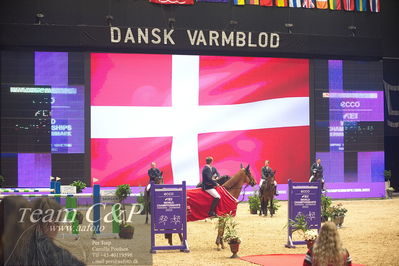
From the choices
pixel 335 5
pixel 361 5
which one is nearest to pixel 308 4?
pixel 335 5

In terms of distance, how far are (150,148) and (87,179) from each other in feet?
9.98

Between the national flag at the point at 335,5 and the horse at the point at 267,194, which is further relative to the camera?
the national flag at the point at 335,5

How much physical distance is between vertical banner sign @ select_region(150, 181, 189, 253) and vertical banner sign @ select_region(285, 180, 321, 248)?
2.69 metres

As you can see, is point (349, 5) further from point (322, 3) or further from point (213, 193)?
point (213, 193)

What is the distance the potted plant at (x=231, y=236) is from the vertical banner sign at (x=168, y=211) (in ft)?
3.18

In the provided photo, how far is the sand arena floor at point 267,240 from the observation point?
42.9 ft

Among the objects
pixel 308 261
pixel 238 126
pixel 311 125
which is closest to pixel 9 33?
pixel 238 126

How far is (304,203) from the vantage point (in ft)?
50.0

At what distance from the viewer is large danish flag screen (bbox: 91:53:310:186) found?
89.0 feet

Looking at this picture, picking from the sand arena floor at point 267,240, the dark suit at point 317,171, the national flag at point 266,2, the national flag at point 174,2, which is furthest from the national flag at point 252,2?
the sand arena floor at point 267,240

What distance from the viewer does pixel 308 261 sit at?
7023 mm

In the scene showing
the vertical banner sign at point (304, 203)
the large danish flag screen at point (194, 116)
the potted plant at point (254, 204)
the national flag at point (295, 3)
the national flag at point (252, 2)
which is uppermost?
the national flag at point (295, 3)

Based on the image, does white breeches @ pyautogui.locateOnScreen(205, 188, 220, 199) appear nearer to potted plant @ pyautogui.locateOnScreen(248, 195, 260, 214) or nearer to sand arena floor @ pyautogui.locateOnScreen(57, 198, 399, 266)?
sand arena floor @ pyautogui.locateOnScreen(57, 198, 399, 266)

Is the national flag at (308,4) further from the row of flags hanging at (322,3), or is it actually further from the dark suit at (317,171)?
the dark suit at (317,171)
